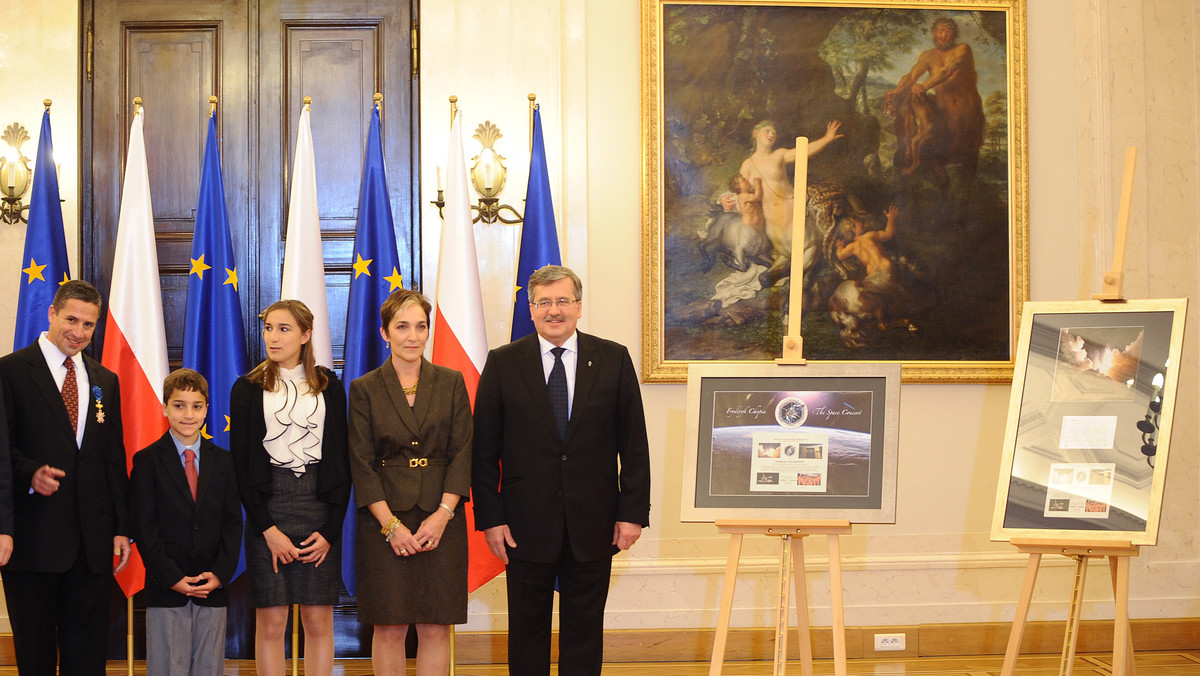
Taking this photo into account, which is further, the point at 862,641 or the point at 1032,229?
the point at 1032,229

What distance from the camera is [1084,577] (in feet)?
11.3

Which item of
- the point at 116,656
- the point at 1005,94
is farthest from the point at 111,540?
the point at 1005,94

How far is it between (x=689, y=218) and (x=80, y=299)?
2750mm

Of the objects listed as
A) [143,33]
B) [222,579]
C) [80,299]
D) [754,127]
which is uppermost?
[143,33]

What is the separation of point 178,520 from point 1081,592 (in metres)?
3.20

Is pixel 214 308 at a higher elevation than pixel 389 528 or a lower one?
higher

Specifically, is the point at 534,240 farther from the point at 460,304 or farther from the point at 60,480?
the point at 60,480

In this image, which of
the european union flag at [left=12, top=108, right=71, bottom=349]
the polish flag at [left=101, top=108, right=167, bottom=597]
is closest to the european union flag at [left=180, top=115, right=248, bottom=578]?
the polish flag at [left=101, top=108, right=167, bottom=597]

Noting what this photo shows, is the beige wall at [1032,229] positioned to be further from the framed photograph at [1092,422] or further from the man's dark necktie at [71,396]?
the man's dark necktie at [71,396]

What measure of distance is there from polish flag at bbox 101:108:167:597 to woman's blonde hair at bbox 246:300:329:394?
998mm

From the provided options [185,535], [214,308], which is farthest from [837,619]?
[214,308]

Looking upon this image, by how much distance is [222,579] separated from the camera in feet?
10.9

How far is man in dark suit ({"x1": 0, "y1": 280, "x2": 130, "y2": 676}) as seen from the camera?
10.6 ft

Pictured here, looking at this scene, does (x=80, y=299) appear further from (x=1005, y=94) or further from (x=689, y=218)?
(x=1005, y=94)
